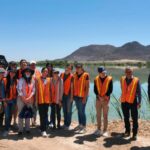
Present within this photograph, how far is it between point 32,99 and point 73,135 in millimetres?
1347

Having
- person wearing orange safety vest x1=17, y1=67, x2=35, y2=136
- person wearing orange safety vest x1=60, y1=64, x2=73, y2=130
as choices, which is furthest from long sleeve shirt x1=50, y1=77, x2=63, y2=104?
person wearing orange safety vest x1=17, y1=67, x2=35, y2=136

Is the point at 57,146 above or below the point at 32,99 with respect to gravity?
below

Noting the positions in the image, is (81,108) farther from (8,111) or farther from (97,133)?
(8,111)

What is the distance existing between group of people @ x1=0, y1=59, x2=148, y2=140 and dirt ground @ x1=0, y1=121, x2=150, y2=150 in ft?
0.74

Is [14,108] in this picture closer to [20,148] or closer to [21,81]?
[21,81]

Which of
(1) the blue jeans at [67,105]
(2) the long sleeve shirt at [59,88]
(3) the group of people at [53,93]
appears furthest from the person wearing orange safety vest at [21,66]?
(1) the blue jeans at [67,105]

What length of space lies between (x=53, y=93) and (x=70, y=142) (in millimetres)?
1372

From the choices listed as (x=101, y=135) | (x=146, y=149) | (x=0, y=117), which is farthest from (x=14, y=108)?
(x=146, y=149)

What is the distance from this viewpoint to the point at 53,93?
370 inches

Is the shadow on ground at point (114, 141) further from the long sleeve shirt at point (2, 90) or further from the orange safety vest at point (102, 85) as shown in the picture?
the long sleeve shirt at point (2, 90)

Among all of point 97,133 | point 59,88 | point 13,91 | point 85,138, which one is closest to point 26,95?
point 13,91

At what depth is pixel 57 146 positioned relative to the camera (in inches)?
329

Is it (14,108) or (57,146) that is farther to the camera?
(14,108)

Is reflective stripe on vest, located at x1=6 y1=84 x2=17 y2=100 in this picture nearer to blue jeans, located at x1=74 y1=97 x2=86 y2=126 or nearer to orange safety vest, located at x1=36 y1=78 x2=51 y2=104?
orange safety vest, located at x1=36 y1=78 x2=51 y2=104
